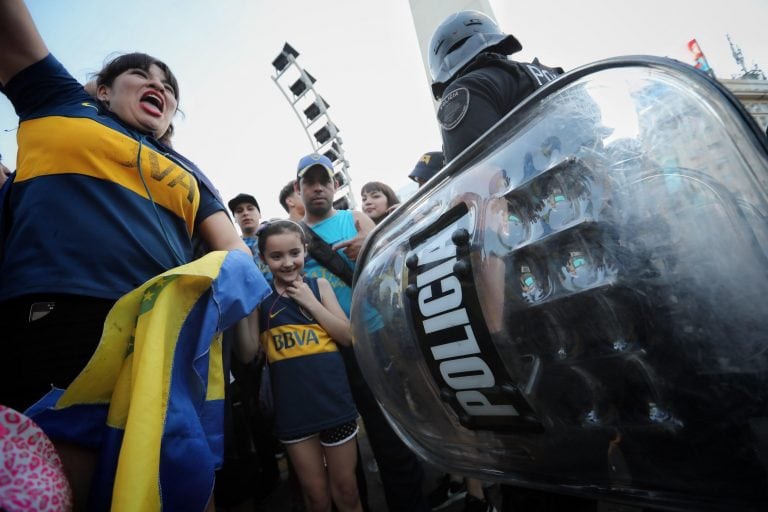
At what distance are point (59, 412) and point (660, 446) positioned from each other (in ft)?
3.52

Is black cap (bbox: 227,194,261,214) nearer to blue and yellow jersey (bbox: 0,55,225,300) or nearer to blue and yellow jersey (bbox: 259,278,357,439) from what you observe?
blue and yellow jersey (bbox: 259,278,357,439)

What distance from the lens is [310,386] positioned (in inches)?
66.7

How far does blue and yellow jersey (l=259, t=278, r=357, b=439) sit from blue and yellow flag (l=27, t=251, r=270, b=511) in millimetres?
802

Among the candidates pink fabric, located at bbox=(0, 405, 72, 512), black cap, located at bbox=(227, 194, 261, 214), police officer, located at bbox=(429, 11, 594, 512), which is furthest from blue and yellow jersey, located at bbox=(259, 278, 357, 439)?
black cap, located at bbox=(227, 194, 261, 214)

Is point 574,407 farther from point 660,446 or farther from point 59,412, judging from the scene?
point 59,412

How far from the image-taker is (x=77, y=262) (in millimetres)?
866

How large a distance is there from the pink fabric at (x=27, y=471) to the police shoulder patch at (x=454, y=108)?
1.17m

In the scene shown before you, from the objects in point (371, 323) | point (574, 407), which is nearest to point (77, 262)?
point (371, 323)

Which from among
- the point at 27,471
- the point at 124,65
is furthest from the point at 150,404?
the point at 124,65

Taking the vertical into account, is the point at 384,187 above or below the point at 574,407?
above

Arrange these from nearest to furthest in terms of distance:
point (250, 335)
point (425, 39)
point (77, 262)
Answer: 1. point (77, 262)
2. point (250, 335)
3. point (425, 39)

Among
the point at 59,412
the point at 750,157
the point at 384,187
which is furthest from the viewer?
the point at 384,187

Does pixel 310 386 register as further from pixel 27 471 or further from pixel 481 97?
pixel 481 97

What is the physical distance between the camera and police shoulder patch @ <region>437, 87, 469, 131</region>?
107cm
